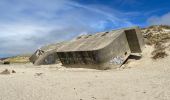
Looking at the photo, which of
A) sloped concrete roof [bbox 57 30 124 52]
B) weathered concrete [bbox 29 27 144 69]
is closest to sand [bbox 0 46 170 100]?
weathered concrete [bbox 29 27 144 69]

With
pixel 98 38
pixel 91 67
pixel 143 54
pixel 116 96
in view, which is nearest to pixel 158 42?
pixel 143 54

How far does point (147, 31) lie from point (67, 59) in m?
5.73

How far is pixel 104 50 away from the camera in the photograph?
1349 centimetres

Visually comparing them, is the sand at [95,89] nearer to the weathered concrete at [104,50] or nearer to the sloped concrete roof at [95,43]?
the weathered concrete at [104,50]

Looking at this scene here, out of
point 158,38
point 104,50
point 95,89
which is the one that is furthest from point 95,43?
point 95,89

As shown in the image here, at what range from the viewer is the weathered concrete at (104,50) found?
535 inches

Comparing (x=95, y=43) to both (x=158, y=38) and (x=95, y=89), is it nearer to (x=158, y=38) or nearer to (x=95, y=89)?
(x=158, y=38)

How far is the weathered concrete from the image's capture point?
13.6 metres

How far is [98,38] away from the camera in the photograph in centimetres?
1531

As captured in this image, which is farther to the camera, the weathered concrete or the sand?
the weathered concrete

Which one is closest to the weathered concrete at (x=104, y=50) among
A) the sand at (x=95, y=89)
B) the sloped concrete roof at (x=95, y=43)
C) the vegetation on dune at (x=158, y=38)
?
the sloped concrete roof at (x=95, y=43)

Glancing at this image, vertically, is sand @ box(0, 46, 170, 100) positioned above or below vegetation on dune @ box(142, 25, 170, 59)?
below

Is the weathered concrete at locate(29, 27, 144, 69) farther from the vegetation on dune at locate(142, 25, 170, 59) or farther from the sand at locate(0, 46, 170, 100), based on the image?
the sand at locate(0, 46, 170, 100)

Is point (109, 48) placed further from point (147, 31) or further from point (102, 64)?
point (147, 31)
